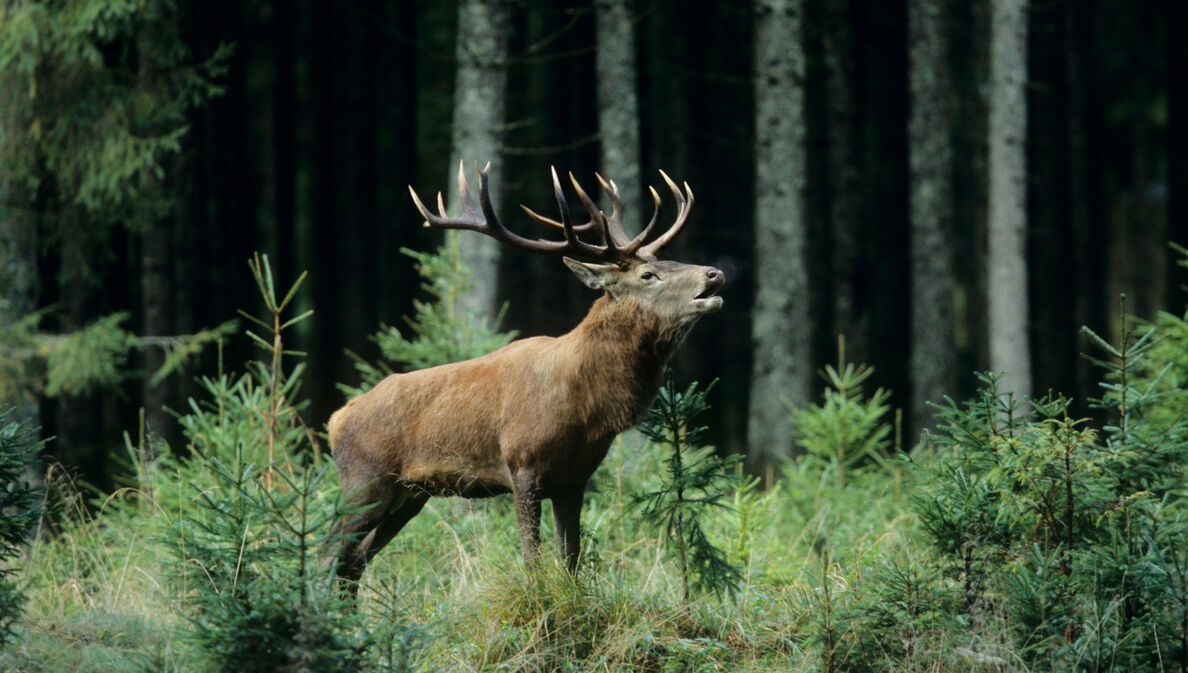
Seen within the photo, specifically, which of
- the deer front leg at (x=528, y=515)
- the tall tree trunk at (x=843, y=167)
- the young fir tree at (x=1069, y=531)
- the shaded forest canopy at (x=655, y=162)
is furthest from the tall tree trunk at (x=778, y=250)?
the deer front leg at (x=528, y=515)

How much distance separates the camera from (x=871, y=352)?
23922 millimetres

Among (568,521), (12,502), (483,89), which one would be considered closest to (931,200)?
(483,89)

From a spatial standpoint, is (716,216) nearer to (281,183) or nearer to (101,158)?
(281,183)

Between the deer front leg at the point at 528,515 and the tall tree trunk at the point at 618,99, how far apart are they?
6.54 metres

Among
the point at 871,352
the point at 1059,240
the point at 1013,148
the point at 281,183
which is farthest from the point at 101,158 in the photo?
the point at 871,352

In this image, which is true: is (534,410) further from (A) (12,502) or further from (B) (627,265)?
(A) (12,502)

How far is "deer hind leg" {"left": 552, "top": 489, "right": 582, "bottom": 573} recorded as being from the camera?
19.3ft

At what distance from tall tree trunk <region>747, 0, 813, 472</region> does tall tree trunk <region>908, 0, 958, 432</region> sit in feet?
8.53

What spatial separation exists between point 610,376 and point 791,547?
245 cm

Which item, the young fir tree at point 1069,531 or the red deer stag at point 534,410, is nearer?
the young fir tree at point 1069,531

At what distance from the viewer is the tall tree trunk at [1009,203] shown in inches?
551

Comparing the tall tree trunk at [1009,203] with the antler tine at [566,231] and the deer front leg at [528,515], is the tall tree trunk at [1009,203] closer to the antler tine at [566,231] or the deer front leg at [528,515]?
the antler tine at [566,231]

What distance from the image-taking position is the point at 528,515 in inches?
222

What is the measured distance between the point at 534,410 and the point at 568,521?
0.63m
